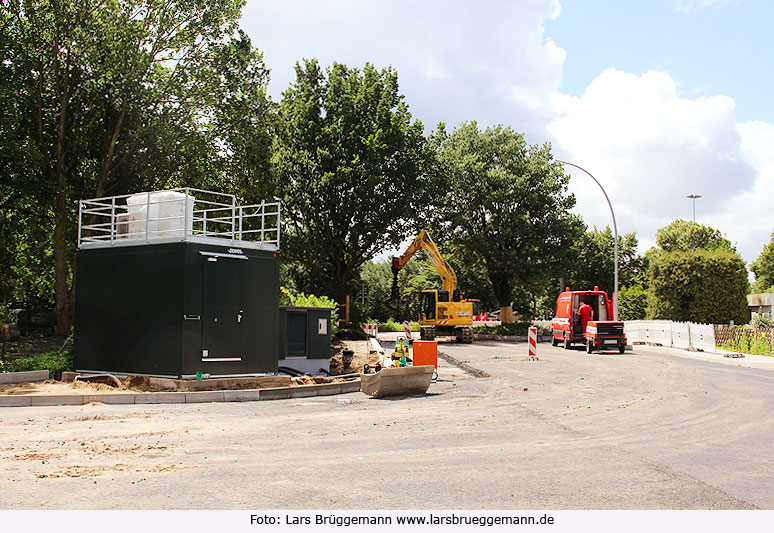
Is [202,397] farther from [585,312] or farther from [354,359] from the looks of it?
[585,312]

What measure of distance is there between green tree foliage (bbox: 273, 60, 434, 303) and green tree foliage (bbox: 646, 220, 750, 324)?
17.8 metres

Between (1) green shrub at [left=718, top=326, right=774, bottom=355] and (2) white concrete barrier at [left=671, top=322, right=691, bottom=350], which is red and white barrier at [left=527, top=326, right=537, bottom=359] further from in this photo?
(2) white concrete barrier at [left=671, top=322, right=691, bottom=350]

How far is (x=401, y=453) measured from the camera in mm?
8156

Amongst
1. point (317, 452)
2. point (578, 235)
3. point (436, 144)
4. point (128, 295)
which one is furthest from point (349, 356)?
point (578, 235)

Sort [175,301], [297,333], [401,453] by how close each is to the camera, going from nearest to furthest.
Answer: [401,453], [175,301], [297,333]

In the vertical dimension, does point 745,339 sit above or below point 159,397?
above

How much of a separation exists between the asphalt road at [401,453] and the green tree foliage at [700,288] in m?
33.0

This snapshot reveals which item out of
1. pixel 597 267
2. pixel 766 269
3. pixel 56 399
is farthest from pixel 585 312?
pixel 766 269

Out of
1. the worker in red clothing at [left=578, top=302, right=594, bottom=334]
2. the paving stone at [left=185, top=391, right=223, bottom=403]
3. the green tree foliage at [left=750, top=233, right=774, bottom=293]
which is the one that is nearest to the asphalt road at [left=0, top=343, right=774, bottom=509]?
the paving stone at [left=185, top=391, right=223, bottom=403]

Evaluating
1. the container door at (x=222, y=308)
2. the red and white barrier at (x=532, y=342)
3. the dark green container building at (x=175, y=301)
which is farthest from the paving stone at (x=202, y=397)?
the red and white barrier at (x=532, y=342)

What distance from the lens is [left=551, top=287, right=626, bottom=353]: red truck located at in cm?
3095

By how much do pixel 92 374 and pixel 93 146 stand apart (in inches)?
581

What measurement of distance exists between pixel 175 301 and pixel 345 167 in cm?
2581
